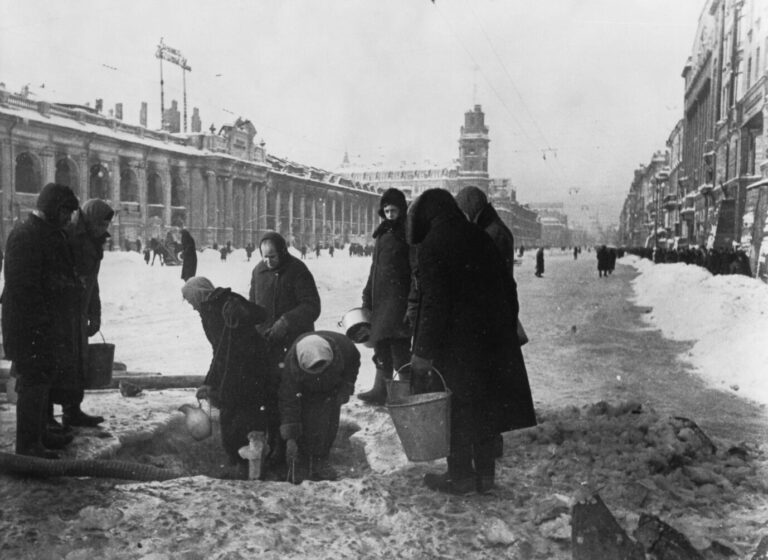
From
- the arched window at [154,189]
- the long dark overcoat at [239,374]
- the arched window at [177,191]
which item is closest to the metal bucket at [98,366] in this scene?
the long dark overcoat at [239,374]

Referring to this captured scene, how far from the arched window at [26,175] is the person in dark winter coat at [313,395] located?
13.2 feet

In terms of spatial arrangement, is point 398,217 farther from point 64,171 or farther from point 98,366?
point 64,171

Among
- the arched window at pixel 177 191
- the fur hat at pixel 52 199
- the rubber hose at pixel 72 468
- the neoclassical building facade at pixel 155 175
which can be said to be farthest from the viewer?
the arched window at pixel 177 191

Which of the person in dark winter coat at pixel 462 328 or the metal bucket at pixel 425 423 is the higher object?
the person in dark winter coat at pixel 462 328

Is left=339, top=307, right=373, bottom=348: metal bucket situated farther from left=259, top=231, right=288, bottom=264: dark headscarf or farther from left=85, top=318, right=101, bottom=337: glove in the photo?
left=85, top=318, right=101, bottom=337: glove

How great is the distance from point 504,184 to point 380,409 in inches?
436

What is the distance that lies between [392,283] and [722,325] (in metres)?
5.47

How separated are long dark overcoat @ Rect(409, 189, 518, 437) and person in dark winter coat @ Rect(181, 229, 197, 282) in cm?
620

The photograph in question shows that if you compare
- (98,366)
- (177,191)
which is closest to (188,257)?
(177,191)

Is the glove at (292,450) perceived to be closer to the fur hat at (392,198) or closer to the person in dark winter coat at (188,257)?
the fur hat at (392,198)

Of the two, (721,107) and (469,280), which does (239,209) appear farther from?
(721,107)

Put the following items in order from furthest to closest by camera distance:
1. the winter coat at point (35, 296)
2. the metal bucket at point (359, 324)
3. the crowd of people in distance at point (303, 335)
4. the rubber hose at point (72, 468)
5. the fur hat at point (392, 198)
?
the metal bucket at point (359, 324)
the fur hat at point (392, 198)
the winter coat at point (35, 296)
the rubber hose at point (72, 468)
the crowd of people in distance at point (303, 335)

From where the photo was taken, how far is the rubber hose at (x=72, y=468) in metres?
3.44

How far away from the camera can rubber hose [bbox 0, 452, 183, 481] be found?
3.44 m
